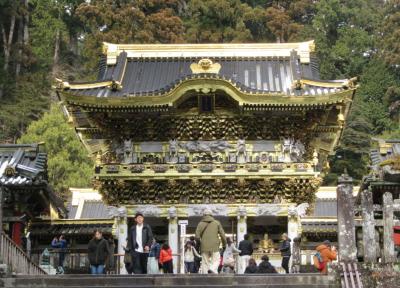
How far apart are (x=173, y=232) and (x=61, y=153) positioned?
22.1m

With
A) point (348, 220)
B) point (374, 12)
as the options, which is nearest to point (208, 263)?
point (348, 220)

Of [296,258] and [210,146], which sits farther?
[210,146]

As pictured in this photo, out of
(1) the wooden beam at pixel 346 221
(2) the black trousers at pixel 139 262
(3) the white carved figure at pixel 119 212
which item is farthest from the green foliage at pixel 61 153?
(1) the wooden beam at pixel 346 221

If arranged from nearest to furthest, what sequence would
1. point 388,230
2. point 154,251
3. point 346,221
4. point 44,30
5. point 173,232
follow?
1. point 346,221
2. point 388,230
3. point 154,251
4. point 173,232
5. point 44,30

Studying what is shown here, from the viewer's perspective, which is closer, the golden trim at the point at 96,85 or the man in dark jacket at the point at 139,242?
the man in dark jacket at the point at 139,242

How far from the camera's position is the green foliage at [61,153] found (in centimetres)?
5081

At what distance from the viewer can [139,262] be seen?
73.6ft

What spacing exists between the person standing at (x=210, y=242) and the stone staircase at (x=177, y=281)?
1.47 metres

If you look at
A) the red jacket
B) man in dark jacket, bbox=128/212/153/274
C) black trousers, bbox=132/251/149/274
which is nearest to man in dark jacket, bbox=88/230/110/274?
man in dark jacket, bbox=128/212/153/274

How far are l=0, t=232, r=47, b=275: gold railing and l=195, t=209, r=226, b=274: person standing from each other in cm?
399

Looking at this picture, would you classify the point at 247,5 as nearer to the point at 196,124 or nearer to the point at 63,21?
the point at 63,21

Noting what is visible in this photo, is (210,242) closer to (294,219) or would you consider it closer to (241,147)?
(294,219)

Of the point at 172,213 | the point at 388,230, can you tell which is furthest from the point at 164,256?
the point at 172,213

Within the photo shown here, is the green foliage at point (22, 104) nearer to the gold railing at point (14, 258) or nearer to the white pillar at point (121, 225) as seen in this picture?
the white pillar at point (121, 225)
